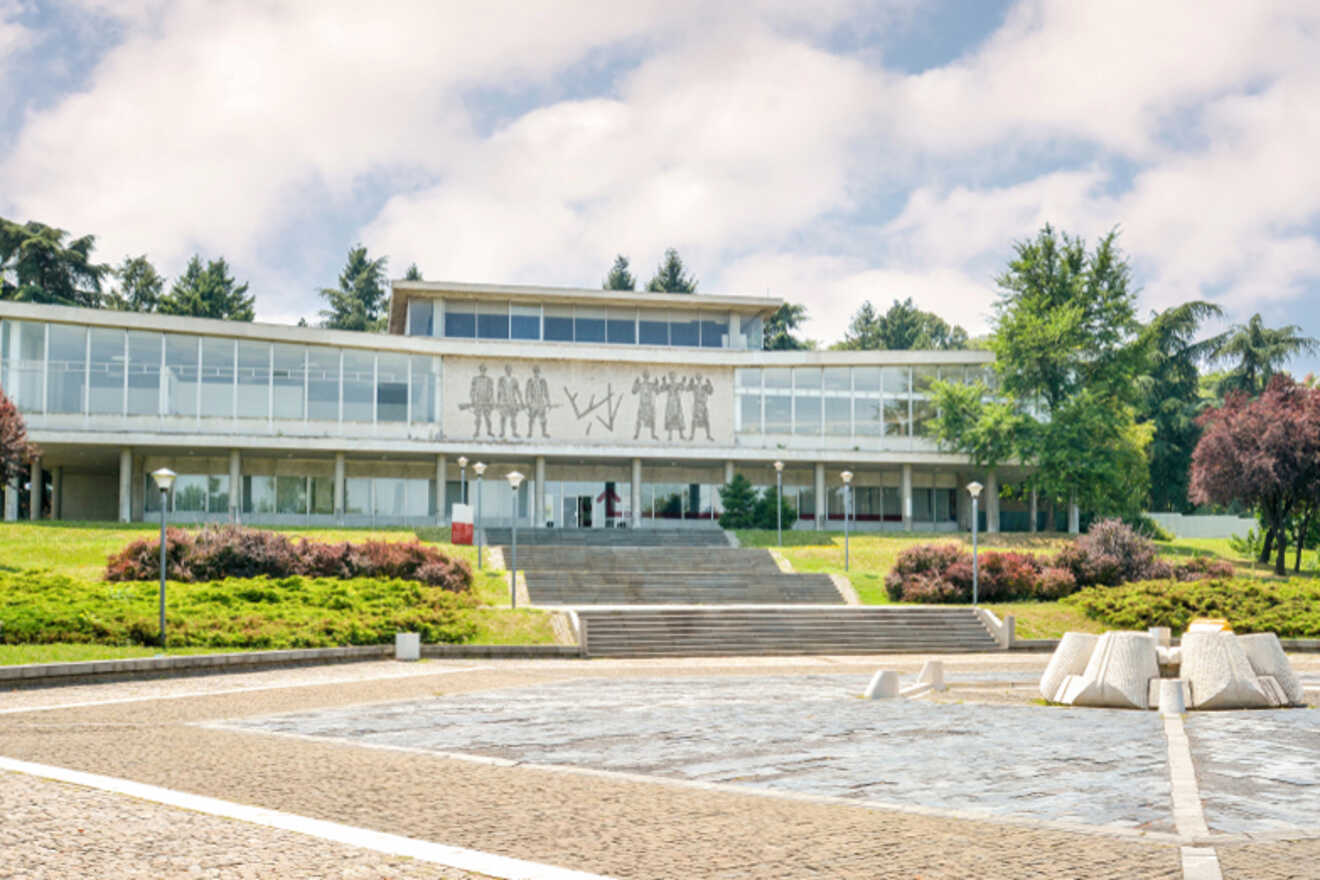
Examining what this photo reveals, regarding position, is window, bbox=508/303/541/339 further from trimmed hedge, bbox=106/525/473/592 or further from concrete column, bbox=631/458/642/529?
trimmed hedge, bbox=106/525/473/592

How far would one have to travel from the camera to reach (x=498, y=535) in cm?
4441

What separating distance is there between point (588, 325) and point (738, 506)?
442 inches

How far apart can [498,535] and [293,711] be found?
97.2 feet

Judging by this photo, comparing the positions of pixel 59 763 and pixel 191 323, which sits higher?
pixel 191 323

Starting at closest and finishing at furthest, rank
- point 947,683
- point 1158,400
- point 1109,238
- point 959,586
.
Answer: point 947,683 < point 959,586 < point 1109,238 < point 1158,400

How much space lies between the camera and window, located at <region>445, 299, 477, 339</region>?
171 feet

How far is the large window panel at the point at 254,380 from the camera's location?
46.3 metres

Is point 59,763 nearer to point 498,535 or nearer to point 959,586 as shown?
point 959,586

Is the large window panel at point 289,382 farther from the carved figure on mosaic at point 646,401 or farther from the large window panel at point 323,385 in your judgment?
the carved figure on mosaic at point 646,401

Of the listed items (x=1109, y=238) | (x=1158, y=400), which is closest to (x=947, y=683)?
(x=1109, y=238)

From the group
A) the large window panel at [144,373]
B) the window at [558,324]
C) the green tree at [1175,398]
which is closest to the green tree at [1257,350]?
the green tree at [1175,398]

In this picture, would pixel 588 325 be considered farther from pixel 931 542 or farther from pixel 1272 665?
pixel 1272 665

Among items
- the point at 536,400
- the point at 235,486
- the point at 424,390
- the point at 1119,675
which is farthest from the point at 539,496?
the point at 1119,675

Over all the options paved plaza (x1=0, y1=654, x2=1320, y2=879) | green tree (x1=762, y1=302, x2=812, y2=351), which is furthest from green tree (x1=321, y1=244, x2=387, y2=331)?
paved plaza (x1=0, y1=654, x2=1320, y2=879)
